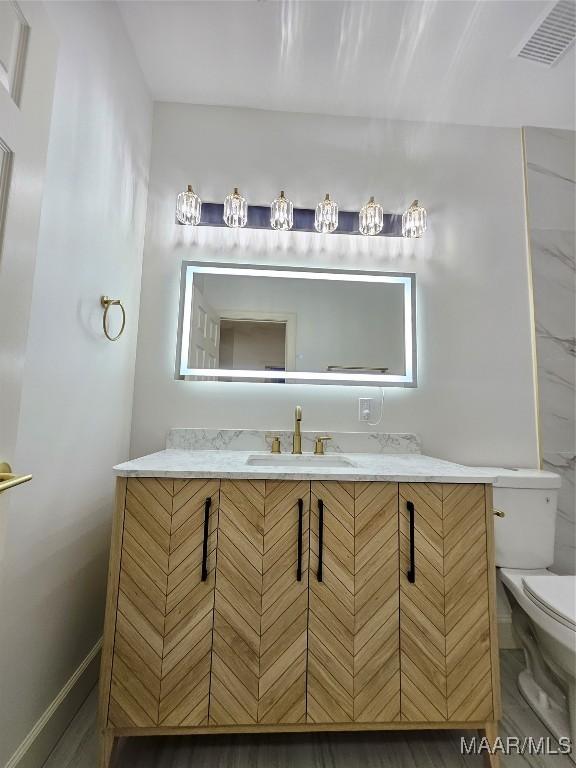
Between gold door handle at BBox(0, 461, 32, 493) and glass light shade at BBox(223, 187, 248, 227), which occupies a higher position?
glass light shade at BBox(223, 187, 248, 227)

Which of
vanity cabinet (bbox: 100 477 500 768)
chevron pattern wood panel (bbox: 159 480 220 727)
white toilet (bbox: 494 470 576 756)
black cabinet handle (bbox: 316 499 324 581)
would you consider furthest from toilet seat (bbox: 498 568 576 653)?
chevron pattern wood panel (bbox: 159 480 220 727)

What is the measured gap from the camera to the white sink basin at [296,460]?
1.62 m

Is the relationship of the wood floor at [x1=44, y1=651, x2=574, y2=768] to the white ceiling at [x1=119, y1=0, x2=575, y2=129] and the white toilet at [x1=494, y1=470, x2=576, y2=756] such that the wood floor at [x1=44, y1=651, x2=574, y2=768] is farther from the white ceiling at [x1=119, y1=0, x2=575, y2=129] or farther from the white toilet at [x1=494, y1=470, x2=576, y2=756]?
the white ceiling at [x1=119, y1=0, x2=575, y2=129]

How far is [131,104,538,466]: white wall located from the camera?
1.86 metres

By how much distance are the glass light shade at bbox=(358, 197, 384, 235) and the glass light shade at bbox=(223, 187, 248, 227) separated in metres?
0.60

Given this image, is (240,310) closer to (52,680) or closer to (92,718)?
(52,680)

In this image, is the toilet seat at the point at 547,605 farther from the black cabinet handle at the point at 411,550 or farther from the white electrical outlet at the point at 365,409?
the white electrical outlet at the point at 365,409

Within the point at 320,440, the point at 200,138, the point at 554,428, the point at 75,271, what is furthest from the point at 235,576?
the point at 200,138

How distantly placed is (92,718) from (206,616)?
64 cm

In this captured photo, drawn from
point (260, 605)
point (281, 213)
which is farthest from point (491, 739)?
point (281, 213)

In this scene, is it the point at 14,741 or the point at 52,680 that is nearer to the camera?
the point at 14,741

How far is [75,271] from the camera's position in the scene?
1.25m

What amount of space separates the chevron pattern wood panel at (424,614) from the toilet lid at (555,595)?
0.37m

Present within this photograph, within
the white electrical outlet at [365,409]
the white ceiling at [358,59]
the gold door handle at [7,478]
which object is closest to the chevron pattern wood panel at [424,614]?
the white electrical outlet at [365,409]
